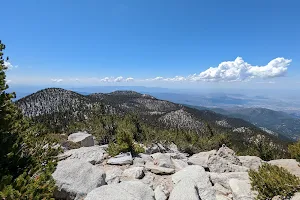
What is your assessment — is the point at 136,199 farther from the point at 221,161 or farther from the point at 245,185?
the point at 221,161

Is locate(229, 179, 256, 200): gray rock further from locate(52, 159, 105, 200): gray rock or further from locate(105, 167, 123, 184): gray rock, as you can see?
locate(52, 159, 105, 200): gray rock

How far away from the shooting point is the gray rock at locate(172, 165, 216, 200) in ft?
44.0

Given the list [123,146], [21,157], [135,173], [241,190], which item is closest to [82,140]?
[123,146]

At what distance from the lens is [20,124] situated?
11516 mm

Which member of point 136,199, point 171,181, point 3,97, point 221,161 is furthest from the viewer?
point 221,161

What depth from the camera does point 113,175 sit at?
15602 millimetres

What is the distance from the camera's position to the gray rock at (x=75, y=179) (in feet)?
38.1

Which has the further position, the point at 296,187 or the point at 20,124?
the point at 20,124

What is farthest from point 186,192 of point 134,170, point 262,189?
point 134,170

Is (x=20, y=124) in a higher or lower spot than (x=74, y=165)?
higher

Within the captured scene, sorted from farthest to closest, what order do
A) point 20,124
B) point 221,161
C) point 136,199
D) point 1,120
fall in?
point 221,161 < point 20,124 < point 136,199 < point 1,120

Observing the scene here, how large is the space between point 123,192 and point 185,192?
3.73 meters

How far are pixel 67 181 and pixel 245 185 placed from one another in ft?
37.5

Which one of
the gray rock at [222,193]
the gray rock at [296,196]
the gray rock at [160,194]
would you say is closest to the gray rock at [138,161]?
the gray rock at [160,194]
